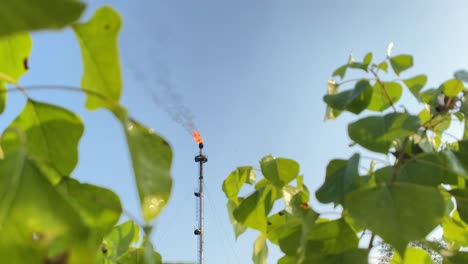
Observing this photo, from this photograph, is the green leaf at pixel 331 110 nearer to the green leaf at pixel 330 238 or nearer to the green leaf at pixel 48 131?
the green leaf at pixel 330 238

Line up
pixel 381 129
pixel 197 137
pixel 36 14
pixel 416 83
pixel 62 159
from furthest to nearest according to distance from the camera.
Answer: pixel 197 137 < pixel 416 83 < pixel 381 129 < pixel 62 159 < pixel 36 14

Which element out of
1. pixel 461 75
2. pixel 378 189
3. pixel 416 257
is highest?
pixel 461 75

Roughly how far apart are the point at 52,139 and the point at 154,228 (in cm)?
14

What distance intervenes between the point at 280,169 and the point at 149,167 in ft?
1.04

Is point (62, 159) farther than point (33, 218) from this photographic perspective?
Yes

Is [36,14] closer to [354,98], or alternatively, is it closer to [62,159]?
[62,159]

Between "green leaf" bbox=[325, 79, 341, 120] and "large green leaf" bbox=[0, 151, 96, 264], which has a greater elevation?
"green leaf" bbox=[325, 79, 341, 120]

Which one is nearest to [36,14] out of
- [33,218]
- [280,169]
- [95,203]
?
[33,218]

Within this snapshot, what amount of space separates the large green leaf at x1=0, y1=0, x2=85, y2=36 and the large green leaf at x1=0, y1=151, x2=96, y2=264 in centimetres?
8

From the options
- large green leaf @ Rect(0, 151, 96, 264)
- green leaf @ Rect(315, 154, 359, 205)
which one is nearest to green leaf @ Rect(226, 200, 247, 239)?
green leaf @ Rect(315, 154, 359, 205)

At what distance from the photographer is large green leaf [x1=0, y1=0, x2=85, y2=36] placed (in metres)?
0.16

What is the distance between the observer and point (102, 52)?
1.05 ft

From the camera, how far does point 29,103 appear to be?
0.37 m

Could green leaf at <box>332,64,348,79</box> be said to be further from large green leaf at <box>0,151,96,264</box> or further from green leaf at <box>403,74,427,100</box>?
large green leaf at <box>0,151,96,264</box>
